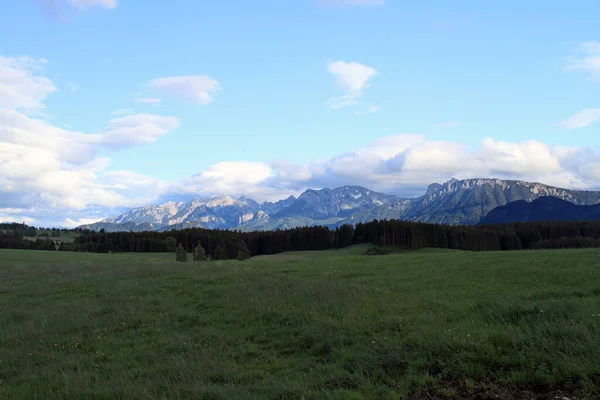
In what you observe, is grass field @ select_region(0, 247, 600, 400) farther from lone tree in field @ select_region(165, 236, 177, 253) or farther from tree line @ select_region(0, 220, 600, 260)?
lone tree in field @ select_region(165, 236, 177, 253)

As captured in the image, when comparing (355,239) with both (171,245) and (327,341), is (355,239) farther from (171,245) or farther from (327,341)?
(327,341)

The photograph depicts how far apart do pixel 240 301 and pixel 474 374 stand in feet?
44.9

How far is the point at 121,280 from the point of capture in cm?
3312

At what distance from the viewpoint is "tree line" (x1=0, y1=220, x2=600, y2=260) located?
421 feet

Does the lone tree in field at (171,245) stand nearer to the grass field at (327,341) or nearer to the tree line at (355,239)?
the tree line at (355,239)

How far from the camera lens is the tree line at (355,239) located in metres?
128

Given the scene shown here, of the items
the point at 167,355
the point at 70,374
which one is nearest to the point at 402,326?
the point at 167,355

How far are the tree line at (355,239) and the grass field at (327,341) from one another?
96536mm

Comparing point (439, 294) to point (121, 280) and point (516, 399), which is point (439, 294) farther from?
point (121, 280)

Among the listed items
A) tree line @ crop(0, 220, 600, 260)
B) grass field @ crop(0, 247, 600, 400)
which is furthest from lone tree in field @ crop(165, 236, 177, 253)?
grass field @ crop(0, 247, 600, 400)

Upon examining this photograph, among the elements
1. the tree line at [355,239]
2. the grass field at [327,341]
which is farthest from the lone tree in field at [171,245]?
the grass field at [327,341]

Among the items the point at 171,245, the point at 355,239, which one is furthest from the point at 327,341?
the point at 355,239

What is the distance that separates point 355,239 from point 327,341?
13368 cm

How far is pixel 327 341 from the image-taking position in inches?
514
